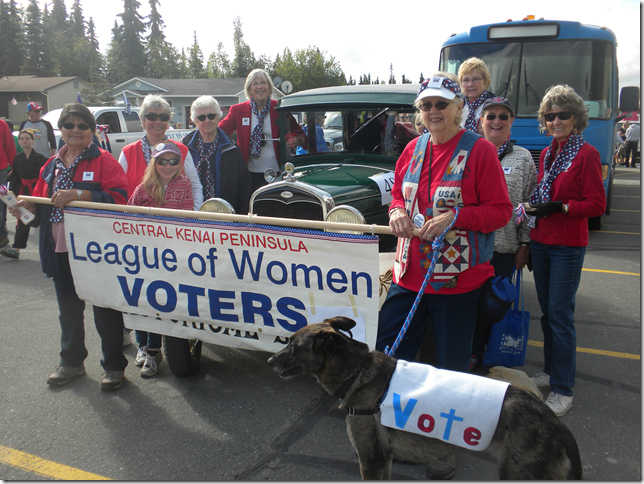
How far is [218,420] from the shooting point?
338 cm

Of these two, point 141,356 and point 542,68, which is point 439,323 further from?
point 542,68

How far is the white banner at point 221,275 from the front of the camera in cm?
294

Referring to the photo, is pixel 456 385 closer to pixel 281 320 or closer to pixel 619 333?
pixel 281 320

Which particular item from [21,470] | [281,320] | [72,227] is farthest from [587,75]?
[21,470]

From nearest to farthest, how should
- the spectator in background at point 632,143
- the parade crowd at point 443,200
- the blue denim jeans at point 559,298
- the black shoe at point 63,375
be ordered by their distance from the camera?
1. the parade crowd at point 443,200
2. the blue denim jeans at point 559,298
3. the black shoe at point 63,375
4. the spectator in background at point 632,143

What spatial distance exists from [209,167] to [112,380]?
2043mm

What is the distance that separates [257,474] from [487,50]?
7614mm

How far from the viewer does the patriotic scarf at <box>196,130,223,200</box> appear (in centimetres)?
473

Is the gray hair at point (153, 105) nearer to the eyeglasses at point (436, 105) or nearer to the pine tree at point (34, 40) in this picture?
the eyeglasses at point (436, 105)

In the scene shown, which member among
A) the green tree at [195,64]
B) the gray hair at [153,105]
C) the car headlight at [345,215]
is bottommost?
the car headlight at [345,215]

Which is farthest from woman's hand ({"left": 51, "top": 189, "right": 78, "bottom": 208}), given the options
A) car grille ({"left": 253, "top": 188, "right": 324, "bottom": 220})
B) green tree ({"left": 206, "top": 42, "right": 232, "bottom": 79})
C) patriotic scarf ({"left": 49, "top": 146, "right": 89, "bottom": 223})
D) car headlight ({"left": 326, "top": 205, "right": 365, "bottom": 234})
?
green tree ({"left": 206, "top": 42, "right": 232, "bottom": 79})

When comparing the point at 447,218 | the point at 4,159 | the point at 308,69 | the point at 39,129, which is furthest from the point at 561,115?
the point at 308,69

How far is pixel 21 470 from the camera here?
286cm

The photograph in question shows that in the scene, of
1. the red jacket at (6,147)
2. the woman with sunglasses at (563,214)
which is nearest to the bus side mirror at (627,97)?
the woman with sunglasses at (563,214)
